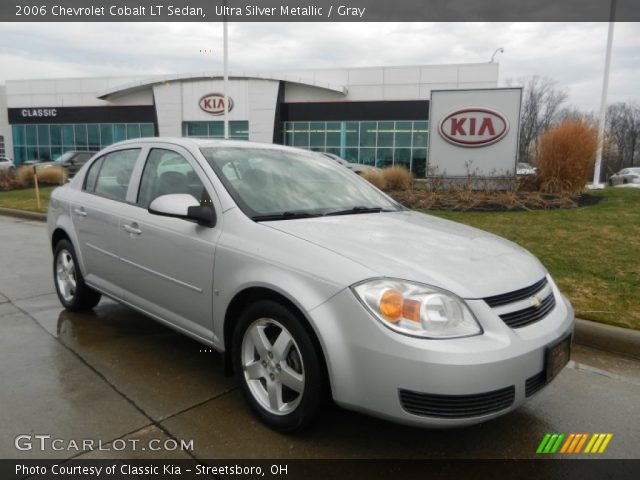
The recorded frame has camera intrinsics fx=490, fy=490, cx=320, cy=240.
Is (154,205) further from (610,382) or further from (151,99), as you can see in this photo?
(151,99)

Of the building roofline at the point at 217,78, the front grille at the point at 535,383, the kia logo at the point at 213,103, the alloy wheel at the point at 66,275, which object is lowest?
the alloy wheel at the point at 66,275

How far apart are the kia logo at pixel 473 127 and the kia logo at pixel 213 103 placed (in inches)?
1025

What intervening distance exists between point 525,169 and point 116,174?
34.9ft

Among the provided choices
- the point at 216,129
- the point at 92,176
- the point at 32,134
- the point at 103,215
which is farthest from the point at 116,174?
the point at 32,134

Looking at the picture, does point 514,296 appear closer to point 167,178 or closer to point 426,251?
point 426,251

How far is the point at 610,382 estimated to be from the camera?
340 centimetres

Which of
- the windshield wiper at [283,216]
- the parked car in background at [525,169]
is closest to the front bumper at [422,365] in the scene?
the windshield wiper at [283,216]

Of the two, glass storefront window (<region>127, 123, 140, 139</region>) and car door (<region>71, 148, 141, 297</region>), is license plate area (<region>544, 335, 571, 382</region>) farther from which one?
glass storefront window (<region>127, 123, 140, 139</region>)

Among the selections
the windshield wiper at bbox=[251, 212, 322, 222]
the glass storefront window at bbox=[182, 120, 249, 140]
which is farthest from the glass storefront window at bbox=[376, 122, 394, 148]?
the windshield wiper at bbox=[251, 212, 322, 222]

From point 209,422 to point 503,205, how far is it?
918cm

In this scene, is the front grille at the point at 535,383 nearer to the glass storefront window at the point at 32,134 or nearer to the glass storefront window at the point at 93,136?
the glass storefront window at the point at 93,136

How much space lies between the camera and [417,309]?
2.22m

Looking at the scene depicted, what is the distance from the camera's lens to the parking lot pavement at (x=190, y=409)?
2566 mm

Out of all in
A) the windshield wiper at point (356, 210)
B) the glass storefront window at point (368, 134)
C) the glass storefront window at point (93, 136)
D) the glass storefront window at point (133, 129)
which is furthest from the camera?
the glass storefront window at point (93, 136)
